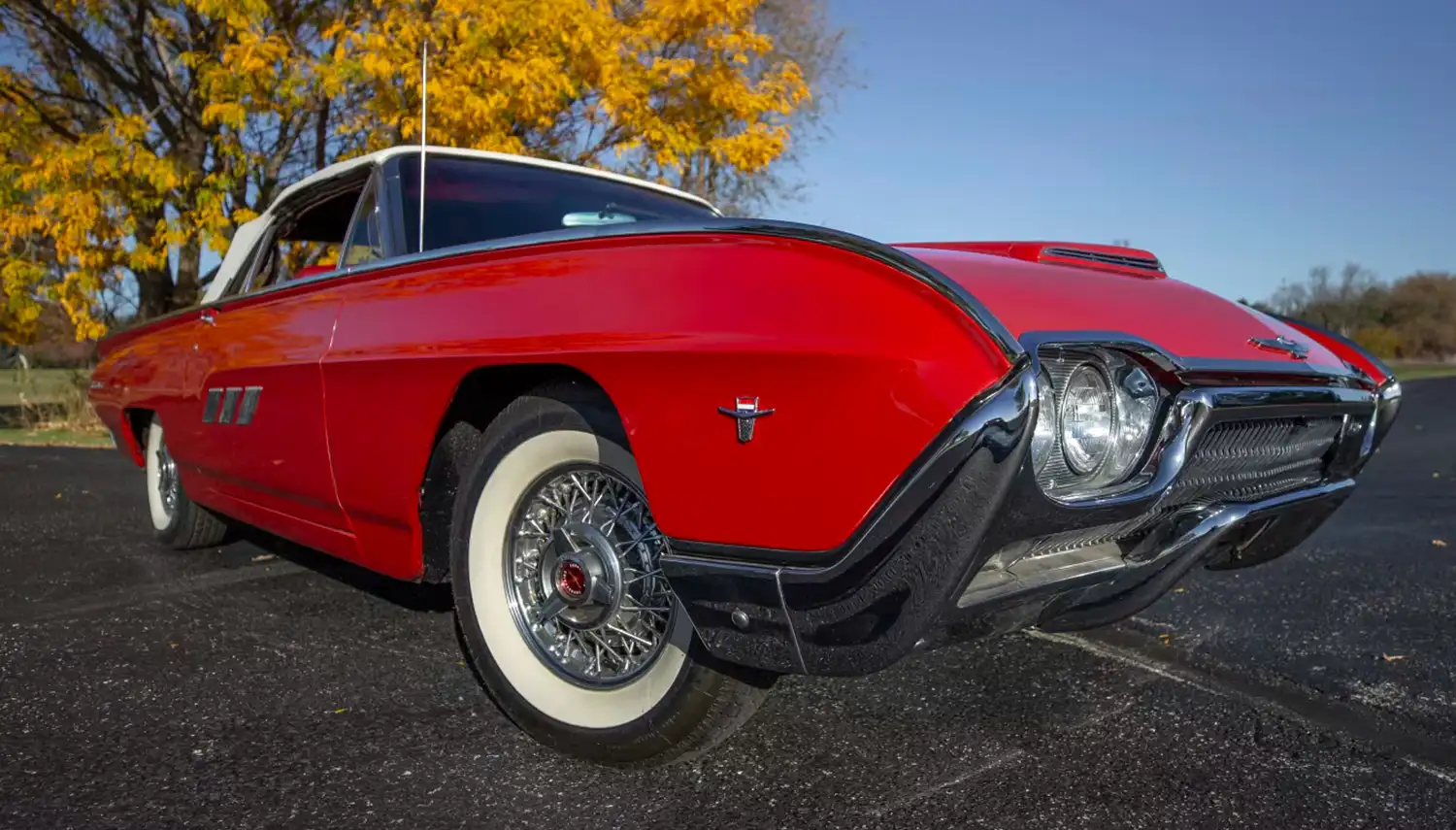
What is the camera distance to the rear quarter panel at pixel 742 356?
1614mm

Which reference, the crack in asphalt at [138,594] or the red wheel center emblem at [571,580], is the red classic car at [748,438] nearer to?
the red wheel center emblem at [571,580]

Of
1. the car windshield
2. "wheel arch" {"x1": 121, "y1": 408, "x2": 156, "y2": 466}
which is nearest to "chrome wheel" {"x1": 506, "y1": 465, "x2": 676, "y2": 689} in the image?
the car windshield

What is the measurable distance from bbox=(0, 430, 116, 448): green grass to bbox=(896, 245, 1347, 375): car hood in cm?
1121

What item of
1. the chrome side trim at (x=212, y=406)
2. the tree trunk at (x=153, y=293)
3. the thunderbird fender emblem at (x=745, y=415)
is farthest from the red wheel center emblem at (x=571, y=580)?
the tree trunk at (x=153, y=293)

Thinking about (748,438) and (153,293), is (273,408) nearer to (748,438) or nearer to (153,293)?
(748,438)

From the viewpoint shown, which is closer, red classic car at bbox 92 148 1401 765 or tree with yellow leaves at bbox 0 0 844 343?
red classic car at bbox 92 148 1401 765

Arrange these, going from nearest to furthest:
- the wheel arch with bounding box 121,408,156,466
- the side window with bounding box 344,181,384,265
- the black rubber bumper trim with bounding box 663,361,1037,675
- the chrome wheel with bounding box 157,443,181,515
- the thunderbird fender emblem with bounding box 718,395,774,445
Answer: the black rubber bumper trim with bounding box 663,361,1037,675 → the thunderbird fender emblem with bounding box 718,395,774,445 → the side window with bounding box 344,181,384,265 → the chrome wheel with bounding box 157,443,181,515 → the wheel arch with bounding box 121,408,156,466

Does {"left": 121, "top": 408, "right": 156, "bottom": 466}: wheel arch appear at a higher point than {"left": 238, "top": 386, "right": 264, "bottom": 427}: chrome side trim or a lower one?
lower

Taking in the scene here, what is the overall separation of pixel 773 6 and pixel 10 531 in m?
16.6

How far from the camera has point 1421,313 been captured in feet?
183

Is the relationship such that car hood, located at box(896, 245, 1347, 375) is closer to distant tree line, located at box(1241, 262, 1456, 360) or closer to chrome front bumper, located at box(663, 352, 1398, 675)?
chrome front bumper, located at box(663, 352, 1398, 675)

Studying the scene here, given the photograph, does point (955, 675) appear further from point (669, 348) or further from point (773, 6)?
point (773, 6)

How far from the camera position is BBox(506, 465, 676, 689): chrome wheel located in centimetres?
212

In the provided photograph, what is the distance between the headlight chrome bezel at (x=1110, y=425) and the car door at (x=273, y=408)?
187 cm
